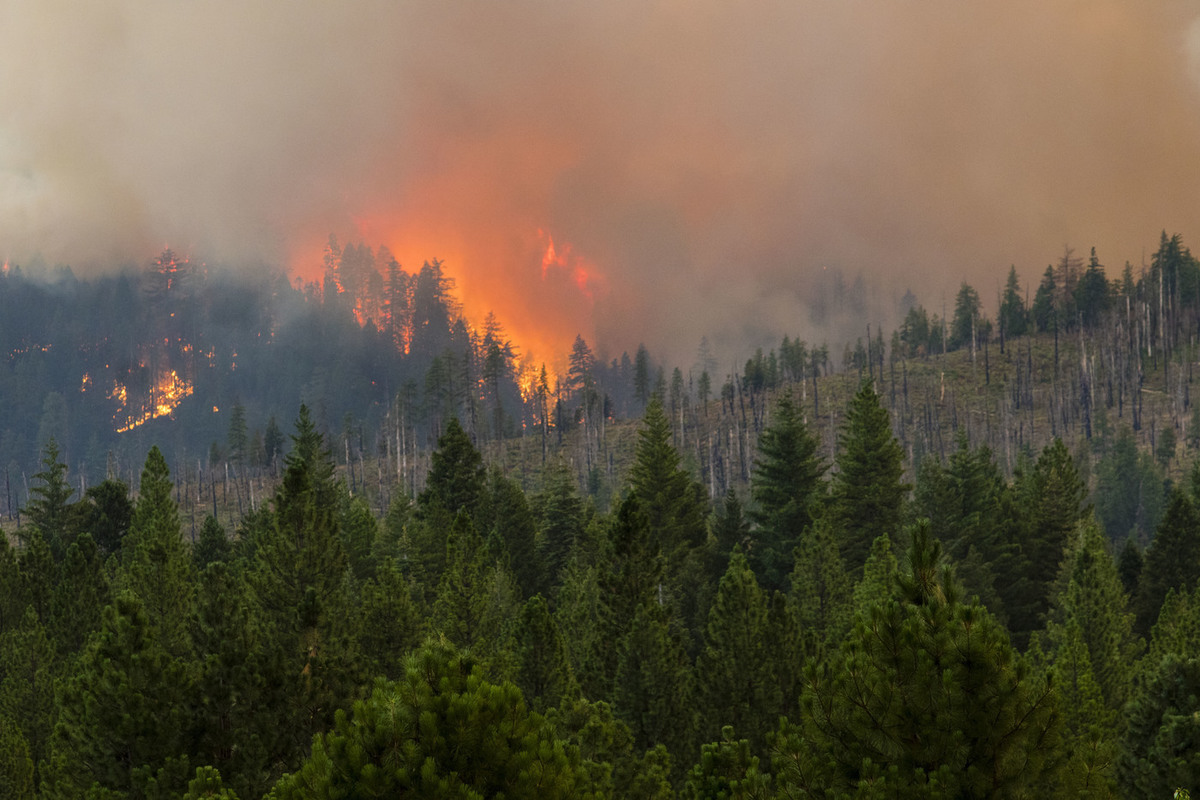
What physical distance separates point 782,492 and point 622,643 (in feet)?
92.1

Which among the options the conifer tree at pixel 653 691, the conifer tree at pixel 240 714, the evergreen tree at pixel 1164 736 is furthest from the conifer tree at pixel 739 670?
the conifer tree at pixel 240 714

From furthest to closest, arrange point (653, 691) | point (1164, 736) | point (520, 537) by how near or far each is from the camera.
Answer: point (520, 537), point (653, 691), point (1164, 736)

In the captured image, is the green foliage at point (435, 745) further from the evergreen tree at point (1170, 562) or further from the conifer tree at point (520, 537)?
the conifer tree at point (520, 537)

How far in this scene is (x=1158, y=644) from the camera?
3231 cm

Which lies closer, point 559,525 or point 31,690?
point 31,690

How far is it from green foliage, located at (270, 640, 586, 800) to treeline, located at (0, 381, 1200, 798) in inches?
1.4

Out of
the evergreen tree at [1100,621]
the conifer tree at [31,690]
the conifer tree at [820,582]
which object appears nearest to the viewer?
the evergreen tree at [1100,621]

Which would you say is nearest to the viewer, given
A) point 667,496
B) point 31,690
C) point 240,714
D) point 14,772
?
point 240,714

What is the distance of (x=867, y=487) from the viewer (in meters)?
52.9

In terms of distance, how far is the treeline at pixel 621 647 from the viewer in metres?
11.6

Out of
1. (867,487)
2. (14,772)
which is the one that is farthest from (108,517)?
(867,487)

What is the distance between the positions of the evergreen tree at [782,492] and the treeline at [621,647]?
19cm

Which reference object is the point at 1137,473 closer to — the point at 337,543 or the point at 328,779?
the point at 337,543

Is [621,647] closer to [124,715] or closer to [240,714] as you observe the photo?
[240,714]
